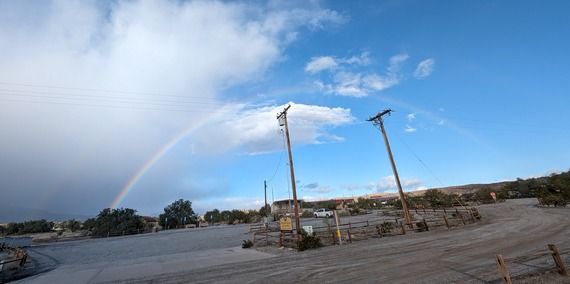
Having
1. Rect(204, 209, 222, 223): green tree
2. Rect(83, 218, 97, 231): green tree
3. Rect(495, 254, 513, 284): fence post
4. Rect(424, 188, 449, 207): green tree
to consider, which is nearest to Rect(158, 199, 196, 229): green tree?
Rect(204, 209, 222, 223): green tree

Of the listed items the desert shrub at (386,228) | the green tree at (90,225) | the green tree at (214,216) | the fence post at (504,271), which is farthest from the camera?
the green tree at (214,216)

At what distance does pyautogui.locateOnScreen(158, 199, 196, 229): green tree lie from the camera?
97.0 meters

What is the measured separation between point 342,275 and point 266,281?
10.00 feet

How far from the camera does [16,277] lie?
1653cm

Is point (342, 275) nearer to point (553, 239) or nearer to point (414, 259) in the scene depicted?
point (414, 259)

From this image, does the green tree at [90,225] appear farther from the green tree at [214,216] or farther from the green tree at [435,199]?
the green tree at [435,199]

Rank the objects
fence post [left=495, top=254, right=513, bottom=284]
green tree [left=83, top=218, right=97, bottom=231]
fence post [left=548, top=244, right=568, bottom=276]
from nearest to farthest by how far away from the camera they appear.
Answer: fence post [left=495, top=254, right=513, bottom=284] → fence post [left=548, top=244, right=568, bottom=276] → green tree [left=83, top=218, right=97, bottom=231]

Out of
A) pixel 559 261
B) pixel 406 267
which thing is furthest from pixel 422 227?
pixel 559 261

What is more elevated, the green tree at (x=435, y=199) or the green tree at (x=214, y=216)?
the green tree at (x=214, y=216)

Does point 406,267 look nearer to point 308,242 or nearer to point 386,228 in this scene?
point 308,242

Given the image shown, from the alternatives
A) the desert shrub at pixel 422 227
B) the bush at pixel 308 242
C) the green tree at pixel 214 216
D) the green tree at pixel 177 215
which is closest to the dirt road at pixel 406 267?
the bush at pixel 308 242

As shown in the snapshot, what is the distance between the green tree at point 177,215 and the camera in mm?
97000

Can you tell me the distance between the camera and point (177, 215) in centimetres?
9794

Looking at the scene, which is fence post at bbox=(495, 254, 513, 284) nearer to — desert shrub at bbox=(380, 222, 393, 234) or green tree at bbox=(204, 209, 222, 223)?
desert shrub at bbox=(380, 222, 393, 234)
